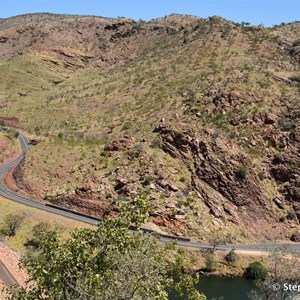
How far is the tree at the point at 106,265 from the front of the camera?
13281mm

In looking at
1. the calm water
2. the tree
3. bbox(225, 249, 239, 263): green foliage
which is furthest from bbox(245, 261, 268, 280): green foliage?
the tree

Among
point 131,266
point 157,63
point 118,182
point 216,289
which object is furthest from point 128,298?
point 157,63

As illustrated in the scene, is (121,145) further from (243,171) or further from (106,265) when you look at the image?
(106,265)

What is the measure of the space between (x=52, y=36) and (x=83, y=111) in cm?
10629

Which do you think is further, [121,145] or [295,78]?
[295,78]

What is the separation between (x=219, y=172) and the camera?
62312 millimetres

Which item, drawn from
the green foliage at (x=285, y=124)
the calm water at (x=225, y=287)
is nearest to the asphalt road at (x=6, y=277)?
the calm water at (x=225, y=287)

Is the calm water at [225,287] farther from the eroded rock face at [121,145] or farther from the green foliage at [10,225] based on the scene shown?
the eroded rock face at [121,145]

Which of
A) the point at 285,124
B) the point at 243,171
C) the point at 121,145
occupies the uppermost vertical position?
the point at 285,124

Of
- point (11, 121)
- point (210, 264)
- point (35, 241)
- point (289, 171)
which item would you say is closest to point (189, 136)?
point (289, 171)

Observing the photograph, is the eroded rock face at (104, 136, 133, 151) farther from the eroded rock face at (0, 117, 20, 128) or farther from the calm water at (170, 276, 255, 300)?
the eroded rock face at (0, 117, 20, 128)

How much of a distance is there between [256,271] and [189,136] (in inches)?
1001

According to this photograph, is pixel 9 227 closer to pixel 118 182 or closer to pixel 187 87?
pixel 118 182

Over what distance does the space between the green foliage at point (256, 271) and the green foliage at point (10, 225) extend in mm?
Result: 28981
